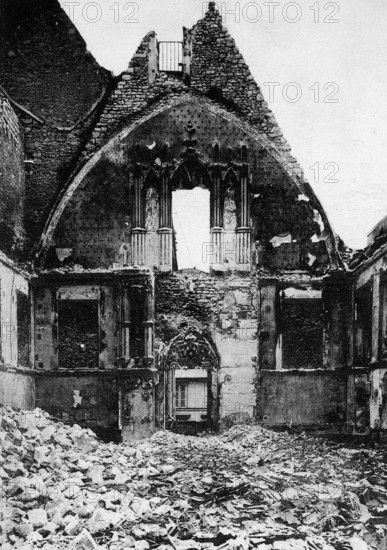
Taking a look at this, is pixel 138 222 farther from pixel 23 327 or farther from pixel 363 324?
pixel 363 324

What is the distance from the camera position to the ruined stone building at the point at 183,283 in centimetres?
716

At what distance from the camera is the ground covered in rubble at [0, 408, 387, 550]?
5.39m

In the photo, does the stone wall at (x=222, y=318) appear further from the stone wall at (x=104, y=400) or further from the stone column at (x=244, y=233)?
the stone wall at (x=104, y=400)

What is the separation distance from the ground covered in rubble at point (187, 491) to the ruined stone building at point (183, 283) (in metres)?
0.31

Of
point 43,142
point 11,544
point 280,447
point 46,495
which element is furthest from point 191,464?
point 43,142

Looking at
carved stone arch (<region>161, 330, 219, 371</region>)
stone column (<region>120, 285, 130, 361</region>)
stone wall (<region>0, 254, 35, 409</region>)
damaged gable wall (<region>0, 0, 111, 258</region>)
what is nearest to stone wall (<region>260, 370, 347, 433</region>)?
carved stone arch (<region>161, 330, 219, 371</region>)

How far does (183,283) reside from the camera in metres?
7.48

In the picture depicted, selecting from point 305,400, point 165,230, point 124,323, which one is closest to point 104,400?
point 124,323

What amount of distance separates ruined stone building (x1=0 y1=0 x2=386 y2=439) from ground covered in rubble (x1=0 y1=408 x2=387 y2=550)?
1.02 ft

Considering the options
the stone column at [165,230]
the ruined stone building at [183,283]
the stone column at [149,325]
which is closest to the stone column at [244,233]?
the ruined stone building at [183,283]

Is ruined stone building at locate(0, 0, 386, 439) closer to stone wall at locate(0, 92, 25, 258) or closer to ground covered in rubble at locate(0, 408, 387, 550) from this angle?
stone wall at locate(0, 92, 25, 258)

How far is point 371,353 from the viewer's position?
687 centimetres

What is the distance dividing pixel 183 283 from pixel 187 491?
255 cm

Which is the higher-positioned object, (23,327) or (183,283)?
(183,283)
